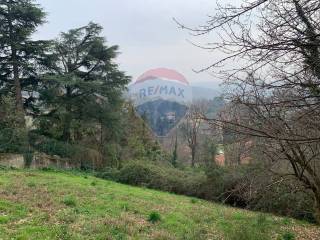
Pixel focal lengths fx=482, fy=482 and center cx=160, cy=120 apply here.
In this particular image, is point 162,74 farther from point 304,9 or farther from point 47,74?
point 304,9

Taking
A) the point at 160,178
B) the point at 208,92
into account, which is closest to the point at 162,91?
the point at 160,178

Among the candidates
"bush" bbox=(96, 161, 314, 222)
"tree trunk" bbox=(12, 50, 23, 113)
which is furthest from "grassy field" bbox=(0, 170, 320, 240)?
"tree trunk" bbox=(12, 50, 23, 113)

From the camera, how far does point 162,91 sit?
5553 cm

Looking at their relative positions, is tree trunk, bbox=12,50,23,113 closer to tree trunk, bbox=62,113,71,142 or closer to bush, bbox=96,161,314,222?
tree trunk, bbox=62,113,71,142

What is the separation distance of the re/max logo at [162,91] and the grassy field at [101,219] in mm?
36525

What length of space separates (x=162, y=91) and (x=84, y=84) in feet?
71.2

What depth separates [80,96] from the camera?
119ft

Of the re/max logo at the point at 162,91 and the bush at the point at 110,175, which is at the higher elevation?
the re/max logo at the point at 162,91

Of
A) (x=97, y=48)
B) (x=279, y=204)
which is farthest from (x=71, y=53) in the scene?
(x=279, y=204)

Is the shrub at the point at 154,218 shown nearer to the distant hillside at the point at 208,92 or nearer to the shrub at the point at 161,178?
the distant hillside at the point at 208,92

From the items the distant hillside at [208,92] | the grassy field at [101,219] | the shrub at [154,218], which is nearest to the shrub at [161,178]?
the grassy field at [101,219]

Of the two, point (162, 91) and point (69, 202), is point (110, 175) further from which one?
point (162, 91)

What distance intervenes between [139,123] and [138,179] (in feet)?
50.7

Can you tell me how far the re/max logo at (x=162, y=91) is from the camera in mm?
54662
